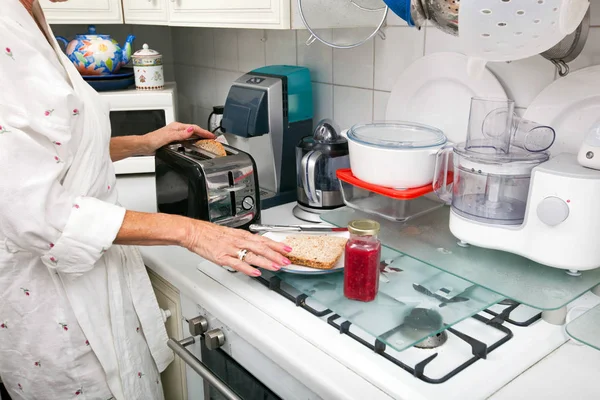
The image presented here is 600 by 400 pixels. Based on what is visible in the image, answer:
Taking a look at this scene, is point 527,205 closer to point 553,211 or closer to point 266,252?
point 553,211

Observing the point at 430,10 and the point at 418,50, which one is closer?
the point at 430,10

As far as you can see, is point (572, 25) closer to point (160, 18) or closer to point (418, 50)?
point (418, 50)

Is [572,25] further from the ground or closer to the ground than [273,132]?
further from the ground

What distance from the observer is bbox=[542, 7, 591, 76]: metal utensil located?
92cm

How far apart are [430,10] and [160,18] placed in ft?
3.38

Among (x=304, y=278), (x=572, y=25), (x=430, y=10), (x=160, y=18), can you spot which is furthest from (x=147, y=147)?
(x=572, y=25)

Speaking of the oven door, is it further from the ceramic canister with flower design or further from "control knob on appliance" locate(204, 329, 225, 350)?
the ceramic canister with flower design

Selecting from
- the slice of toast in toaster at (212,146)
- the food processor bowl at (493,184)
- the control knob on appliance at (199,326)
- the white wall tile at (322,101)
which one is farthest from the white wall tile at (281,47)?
the control knob on appliance at (199,326)

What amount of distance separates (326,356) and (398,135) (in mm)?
527

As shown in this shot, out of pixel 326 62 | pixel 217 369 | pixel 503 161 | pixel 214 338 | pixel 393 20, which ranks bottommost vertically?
pixel 217 369

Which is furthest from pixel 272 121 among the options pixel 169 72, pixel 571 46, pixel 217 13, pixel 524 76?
pixel 169 72

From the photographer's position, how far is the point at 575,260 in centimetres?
86

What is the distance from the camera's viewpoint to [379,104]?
1.39 metres

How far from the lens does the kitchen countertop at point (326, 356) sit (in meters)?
0.75
